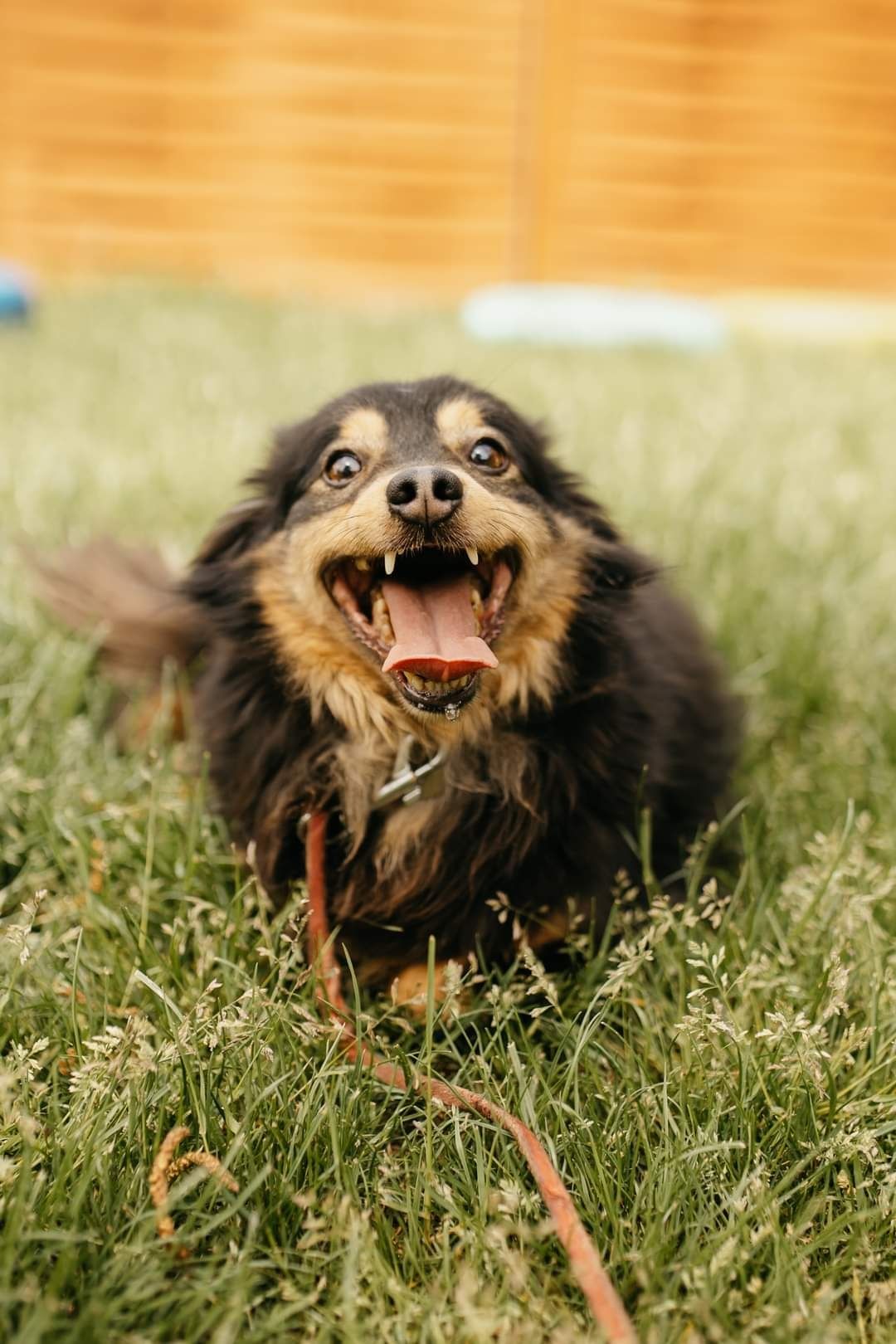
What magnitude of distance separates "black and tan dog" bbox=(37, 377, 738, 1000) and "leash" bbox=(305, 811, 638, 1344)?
94 millimetres

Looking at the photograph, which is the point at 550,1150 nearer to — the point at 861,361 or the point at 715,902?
the point at 715,902

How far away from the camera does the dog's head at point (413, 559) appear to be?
6.98 feet

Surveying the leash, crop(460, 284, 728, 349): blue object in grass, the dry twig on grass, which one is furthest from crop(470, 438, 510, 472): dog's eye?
crop(460, 284, 728, 349): blue object in grass

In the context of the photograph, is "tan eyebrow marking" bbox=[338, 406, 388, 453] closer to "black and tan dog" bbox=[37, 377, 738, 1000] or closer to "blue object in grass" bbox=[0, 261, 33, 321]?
"black and tan dog" bbox=[37, 377, 738, 1000]

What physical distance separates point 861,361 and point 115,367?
4.82m

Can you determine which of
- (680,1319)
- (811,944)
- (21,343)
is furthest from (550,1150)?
(21,343)

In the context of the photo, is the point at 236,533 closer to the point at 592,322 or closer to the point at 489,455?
the point at 489,455

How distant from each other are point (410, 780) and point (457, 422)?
73 centimetres

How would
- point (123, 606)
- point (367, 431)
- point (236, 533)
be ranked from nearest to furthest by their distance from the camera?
point (367, 431) < point (236, 533) < point (123, 606)

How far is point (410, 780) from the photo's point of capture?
2238 millimetres

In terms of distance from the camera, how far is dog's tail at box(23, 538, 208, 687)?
313cm

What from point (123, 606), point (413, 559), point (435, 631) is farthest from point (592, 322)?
point (435, 631)

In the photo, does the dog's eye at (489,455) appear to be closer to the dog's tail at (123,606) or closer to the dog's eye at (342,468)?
the dog's eye at (342,468)

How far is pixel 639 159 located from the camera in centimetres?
1045
